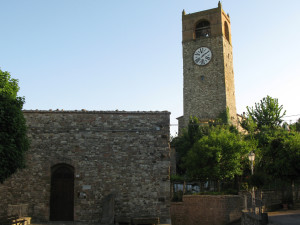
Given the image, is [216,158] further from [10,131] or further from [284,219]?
[10,131]

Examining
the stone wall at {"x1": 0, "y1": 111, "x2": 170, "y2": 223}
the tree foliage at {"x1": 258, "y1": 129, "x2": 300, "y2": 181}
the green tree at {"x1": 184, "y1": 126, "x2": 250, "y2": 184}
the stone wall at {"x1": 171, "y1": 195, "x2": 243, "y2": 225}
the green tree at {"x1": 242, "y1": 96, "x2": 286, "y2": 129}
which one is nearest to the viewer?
the stone wall at {"x1": 0, "y1": 111, "x2": 170, "y2": 223}

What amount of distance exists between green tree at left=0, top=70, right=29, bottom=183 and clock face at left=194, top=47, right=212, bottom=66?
25485 millimetres

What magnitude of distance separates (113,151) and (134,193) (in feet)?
7.38

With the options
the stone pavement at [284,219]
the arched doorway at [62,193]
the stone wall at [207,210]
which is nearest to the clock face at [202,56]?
the stone wall at [207,210]

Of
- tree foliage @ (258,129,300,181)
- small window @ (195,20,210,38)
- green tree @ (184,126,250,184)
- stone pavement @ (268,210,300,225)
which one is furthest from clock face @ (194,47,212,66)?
stone pavement @ (268,210,300,225)

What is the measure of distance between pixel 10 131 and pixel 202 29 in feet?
97.7

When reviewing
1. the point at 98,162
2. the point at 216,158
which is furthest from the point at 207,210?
the point at 98,162

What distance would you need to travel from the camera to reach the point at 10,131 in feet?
39.8

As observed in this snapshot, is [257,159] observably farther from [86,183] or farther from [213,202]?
[86,183]

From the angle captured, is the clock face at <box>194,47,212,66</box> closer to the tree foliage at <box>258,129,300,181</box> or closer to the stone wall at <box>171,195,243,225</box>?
the tree foliage at <box>258,129,300,181</box>

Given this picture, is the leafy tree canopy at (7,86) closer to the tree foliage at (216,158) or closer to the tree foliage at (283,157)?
the tree foliage at (216,158)

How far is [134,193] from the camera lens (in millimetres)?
15164

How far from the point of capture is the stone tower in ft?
113

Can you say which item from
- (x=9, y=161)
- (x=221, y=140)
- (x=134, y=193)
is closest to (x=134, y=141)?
(x=134, y=193)
